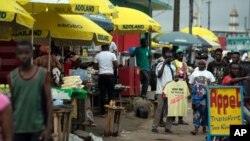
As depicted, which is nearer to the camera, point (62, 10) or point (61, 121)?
point (61, 121)

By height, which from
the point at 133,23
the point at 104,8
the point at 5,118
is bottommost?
the point at 5,118

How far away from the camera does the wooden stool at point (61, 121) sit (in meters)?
9.50

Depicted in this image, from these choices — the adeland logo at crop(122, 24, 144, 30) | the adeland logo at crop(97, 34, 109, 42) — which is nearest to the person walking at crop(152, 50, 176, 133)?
the adeland logo at crop(97, 34, 109, 42)

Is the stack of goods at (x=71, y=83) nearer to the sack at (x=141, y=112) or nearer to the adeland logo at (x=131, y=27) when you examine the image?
the sack at (x=141, y=112)

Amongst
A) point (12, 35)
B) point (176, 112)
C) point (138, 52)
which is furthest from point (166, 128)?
point (138, 52)

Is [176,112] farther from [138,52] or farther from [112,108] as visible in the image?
[138,52]

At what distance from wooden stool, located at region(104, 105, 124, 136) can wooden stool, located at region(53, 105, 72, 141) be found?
2.42m

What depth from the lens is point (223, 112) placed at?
35.3 ft

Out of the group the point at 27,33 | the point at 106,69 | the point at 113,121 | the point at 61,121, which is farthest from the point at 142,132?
the point at 61,121

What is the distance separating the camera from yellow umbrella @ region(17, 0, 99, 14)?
1059 centimetres

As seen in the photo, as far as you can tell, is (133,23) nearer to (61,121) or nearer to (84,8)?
(84,8)

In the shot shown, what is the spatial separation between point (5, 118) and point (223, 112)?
608 cm

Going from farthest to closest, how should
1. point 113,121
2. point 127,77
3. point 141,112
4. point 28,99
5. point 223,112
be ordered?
point 127,77, point 141,112, point 113,121, point 223,112, point 28,99

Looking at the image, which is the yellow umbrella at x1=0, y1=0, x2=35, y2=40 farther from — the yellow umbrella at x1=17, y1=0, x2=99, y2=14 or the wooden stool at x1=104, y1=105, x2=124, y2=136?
the wooden stool at x1=104, y1=105, x2=124, y2=136
